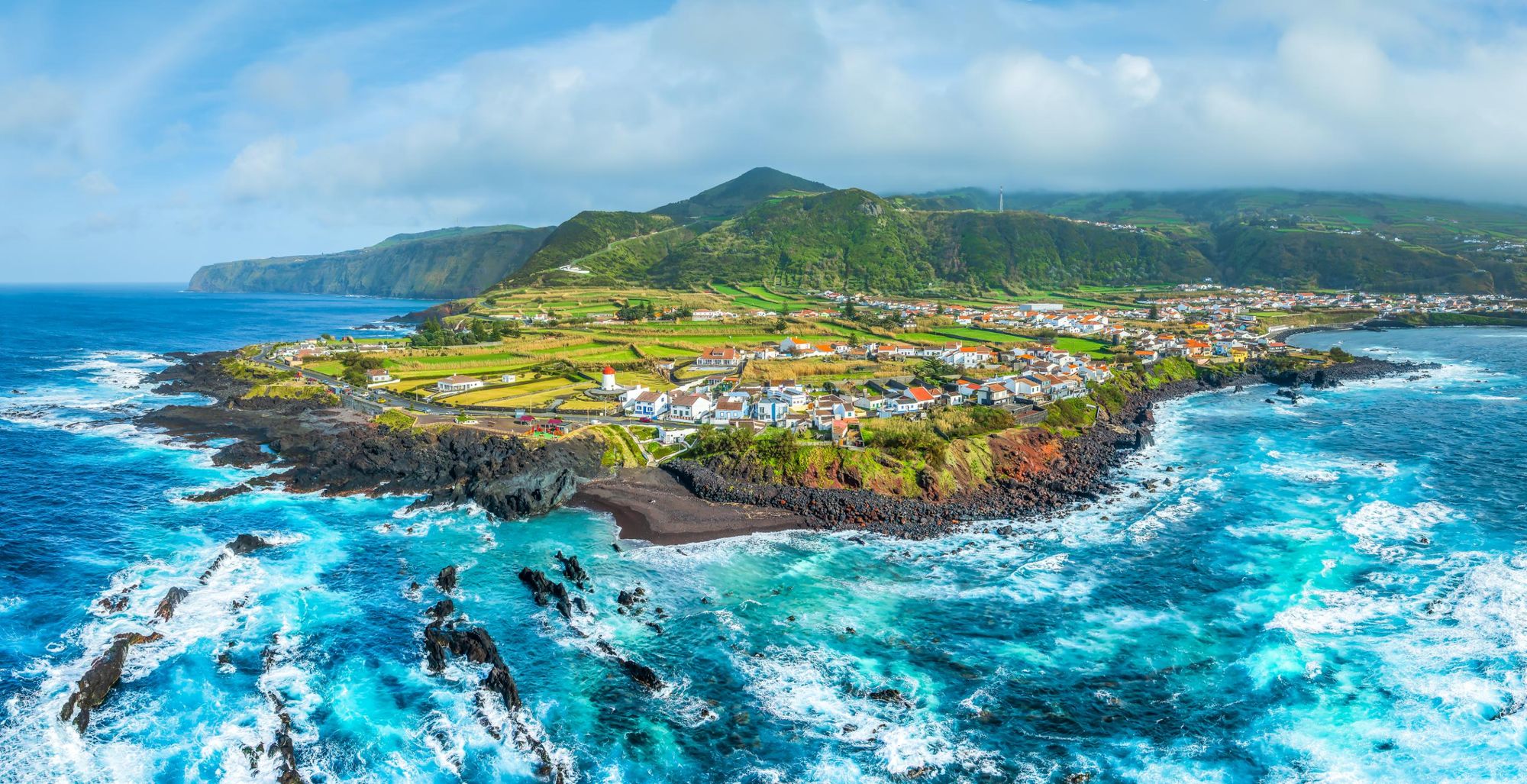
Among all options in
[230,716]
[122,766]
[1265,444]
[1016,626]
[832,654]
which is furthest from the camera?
[1265,444]

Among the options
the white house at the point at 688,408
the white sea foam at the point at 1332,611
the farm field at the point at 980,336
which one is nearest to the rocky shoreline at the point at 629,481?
the white house at the point at 688,408

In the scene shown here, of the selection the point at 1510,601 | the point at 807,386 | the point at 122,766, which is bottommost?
the point at 1510,601

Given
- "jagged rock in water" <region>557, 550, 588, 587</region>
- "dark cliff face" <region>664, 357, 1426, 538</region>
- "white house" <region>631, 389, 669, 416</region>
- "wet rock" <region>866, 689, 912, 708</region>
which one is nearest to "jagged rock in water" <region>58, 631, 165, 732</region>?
"jagged rock in water" <region>557, 550, 588, 587</region>

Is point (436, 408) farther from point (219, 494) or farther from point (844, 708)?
point (844, 708)

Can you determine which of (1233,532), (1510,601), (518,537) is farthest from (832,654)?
(1510,601)

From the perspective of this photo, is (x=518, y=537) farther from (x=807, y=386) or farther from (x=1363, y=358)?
(x=1363, y=358)

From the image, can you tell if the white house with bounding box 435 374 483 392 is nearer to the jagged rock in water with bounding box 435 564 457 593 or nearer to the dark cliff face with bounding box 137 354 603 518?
the dark cliff face with bounding box 137 354 603 518

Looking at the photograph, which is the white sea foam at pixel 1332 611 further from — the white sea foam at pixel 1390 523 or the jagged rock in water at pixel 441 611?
the jagged rock in water at pixel 441 611
